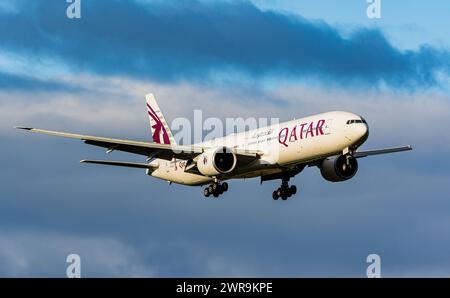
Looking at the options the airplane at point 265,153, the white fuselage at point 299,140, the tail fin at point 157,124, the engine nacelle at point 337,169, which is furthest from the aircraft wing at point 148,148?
the tail fin at point 157,124

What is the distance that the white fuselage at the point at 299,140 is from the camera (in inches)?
3022

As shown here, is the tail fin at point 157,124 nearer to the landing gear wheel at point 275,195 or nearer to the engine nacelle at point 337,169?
the landing gear wheel at point 275,195

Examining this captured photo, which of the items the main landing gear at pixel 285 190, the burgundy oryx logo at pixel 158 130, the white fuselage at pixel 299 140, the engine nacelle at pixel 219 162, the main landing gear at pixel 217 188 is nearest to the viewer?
the white fuselage at pixel 299 140

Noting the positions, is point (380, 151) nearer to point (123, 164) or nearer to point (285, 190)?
point (285, 190)

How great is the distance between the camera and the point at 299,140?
78.3 m

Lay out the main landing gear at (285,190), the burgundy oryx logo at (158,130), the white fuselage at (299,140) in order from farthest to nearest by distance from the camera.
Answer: the burgundy oryx logo at (158,130), the main landing gear at (285,190), the white fuselage at (299,140)

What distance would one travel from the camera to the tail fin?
9850cm

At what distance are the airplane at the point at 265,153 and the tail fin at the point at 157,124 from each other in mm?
6315

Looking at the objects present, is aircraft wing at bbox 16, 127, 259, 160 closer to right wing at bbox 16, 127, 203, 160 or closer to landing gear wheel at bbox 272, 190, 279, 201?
right wing at bbox 16, 127, 203, 160

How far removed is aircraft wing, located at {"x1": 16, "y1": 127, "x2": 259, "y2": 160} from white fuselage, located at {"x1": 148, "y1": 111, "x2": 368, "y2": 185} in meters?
1.36

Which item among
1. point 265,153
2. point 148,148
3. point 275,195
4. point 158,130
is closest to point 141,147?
point 148,148

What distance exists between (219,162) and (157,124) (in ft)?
64.9
